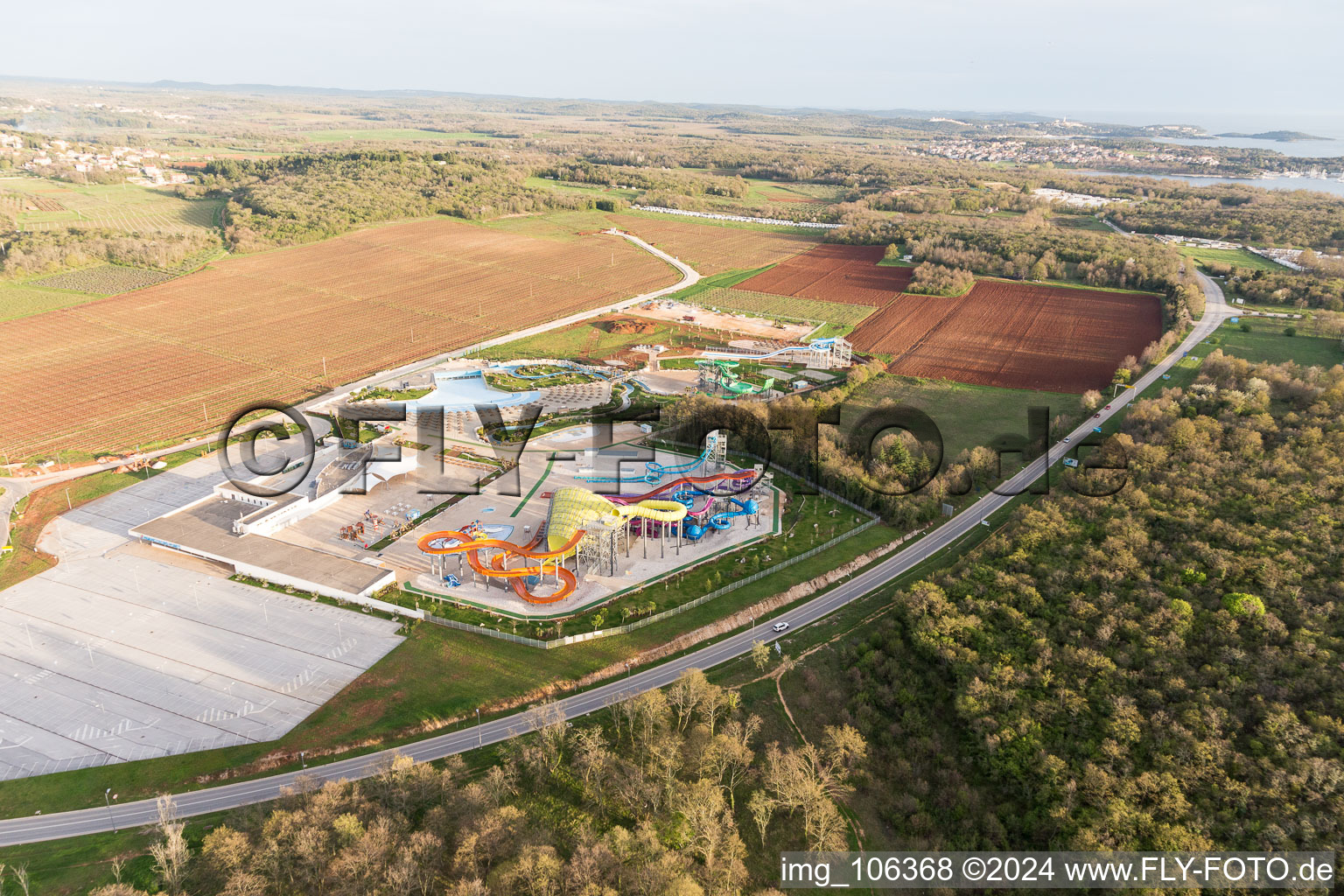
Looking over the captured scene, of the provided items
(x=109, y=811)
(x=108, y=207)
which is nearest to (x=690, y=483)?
(x=109, y=811)

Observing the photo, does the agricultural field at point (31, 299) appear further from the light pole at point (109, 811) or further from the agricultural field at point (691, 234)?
the light pole at point (109, 811)

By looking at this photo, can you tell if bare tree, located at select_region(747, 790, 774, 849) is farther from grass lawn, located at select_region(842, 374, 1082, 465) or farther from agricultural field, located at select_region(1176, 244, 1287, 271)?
agricultural field, located at select_region(1176, 244, 1287, 271)

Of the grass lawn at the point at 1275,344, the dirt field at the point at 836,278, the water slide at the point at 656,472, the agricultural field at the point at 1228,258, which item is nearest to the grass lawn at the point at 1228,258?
the agricultural field at the point at 1228,258

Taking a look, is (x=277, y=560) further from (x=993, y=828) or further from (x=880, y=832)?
(x=993, y=828)

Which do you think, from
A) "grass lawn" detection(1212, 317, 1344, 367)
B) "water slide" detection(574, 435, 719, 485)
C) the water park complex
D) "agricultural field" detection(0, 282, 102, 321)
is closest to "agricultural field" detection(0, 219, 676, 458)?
"agricultural field" detection(0, 282, 102, 321)

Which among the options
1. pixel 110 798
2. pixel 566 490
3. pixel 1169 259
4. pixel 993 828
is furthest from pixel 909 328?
pixel 110 798

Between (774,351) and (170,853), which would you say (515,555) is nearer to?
(170,853)
